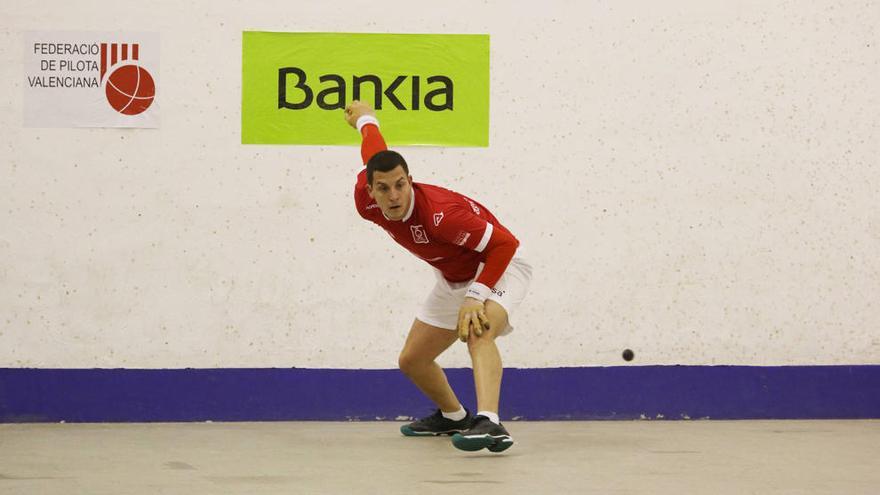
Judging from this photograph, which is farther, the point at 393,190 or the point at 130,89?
the point at 130,89

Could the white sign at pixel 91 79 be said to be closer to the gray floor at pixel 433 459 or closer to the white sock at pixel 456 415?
the gray floor at pixel 433 459

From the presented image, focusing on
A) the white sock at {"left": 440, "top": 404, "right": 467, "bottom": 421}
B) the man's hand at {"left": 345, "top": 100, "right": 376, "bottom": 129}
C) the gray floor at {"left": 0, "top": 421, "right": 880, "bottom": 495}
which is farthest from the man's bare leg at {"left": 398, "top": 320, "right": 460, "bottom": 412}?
the man's hand at {"left": 345, "top": 100, "right": 376, "bottom": 129}

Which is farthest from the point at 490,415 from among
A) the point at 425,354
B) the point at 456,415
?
the point at 456,415

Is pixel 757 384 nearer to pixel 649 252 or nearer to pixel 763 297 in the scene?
pixel 763 297

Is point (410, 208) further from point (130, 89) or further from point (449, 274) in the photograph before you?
point (130, 89)

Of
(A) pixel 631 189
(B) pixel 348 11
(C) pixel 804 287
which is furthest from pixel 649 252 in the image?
(B) pixel 348 11

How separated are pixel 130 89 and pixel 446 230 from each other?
78.2 inches

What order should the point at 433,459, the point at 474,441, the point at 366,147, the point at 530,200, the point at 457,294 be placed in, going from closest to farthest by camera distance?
the point at 474,441, the point at 433,459, the point at 366,147, the point at 457,294, the point at 530,200

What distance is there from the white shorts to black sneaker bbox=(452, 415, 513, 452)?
1.83ft

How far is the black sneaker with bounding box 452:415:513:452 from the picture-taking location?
4230mm

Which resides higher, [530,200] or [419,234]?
[530,200]

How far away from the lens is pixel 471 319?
452cm

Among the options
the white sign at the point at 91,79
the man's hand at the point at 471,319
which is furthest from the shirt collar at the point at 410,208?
the white sign at the point at 91,79

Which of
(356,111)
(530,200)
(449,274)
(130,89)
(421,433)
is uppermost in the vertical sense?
(130,89)
